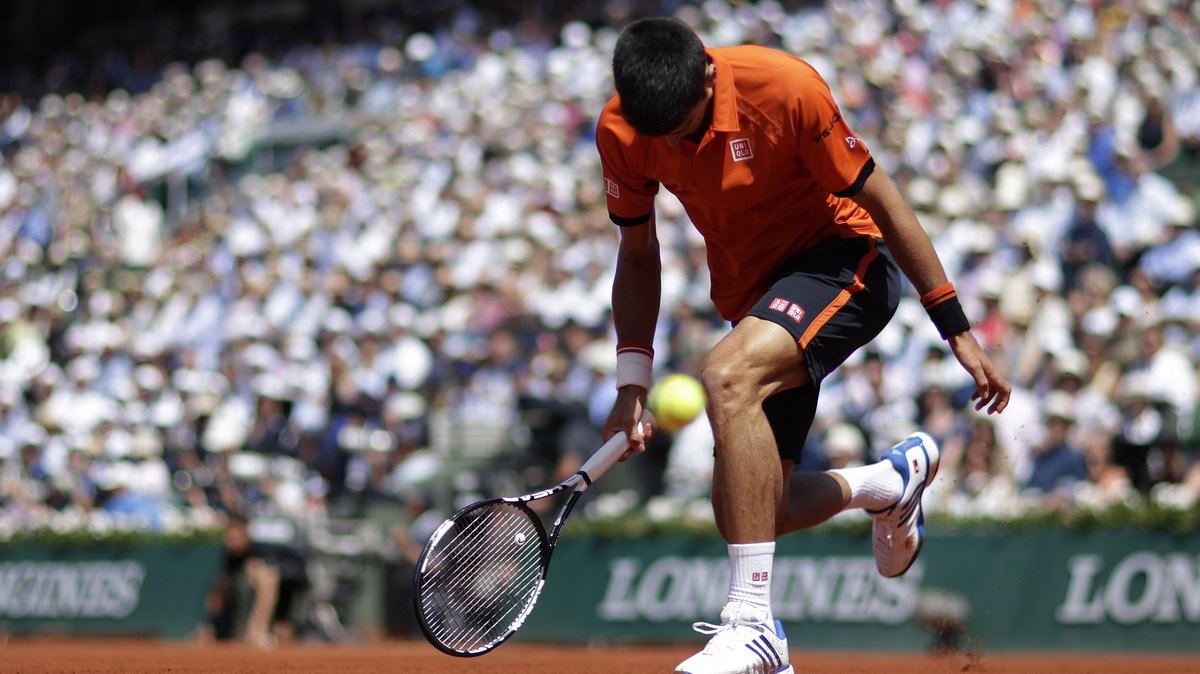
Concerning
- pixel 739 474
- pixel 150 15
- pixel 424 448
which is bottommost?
pixel 424 448

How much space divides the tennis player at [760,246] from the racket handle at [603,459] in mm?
55

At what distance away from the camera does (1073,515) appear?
9.83m

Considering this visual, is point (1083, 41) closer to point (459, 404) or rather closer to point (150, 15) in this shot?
point (459, 404)

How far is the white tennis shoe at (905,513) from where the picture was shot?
6086 mm

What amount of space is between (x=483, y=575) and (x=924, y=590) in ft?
18.6

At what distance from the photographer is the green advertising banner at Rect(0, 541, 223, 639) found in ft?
43.9

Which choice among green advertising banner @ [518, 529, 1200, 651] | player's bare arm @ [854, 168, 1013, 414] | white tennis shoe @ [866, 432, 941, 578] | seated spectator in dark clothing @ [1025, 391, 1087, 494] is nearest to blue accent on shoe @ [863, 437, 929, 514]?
white tennis shoe @ [866, 432, 941, 578]

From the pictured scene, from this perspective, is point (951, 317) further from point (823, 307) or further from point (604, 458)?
point (604, 458)

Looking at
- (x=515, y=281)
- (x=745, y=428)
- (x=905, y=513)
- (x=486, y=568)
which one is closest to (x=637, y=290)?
(x=745, y=428)

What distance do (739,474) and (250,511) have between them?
909 cm

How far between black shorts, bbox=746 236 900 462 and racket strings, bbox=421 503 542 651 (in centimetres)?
97

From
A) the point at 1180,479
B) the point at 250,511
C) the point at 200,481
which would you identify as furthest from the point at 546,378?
the point at 1180,479

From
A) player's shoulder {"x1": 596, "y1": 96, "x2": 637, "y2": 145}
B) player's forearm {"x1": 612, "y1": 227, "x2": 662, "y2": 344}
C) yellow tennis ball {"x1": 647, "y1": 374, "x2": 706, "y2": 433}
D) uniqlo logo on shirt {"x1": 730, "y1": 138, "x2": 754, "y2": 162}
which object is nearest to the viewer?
uniqlo logo on shirt {"x1": 730, "y1": 138, "x2": 754, "y2": 162}

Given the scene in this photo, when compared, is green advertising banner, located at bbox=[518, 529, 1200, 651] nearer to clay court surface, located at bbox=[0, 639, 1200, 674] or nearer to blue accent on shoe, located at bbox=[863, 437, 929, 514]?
clay court surface, located at bbox=[0, 639, 1200, 674]
